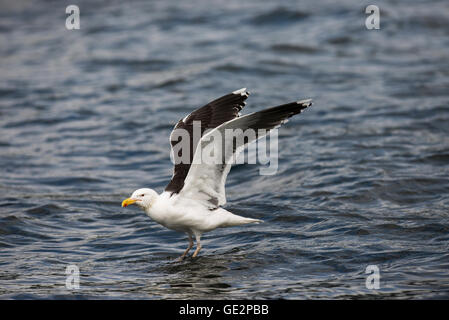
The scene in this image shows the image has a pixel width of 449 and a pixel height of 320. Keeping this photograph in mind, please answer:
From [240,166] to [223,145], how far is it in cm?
529

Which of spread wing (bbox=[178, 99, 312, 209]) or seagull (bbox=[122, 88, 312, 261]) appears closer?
spread wing (bbox=[178, 99, 312, 209])

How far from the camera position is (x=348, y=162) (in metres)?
12.8

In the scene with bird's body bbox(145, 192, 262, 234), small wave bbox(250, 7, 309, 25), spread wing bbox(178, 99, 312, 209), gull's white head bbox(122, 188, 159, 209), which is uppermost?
small wave bbox(250, 7, 309, 25)

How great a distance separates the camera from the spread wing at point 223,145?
775cm

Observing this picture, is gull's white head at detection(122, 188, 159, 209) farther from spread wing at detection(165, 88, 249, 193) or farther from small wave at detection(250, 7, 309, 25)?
small wave at detection(250, 7, 309, 25)

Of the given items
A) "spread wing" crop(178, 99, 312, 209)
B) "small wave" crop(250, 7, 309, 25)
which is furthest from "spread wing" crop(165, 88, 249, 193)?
"small wave" crop(250, 7, 309, 25)

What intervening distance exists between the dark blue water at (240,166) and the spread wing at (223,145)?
41.4 inches

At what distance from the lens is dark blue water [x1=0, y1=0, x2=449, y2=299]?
8.59m

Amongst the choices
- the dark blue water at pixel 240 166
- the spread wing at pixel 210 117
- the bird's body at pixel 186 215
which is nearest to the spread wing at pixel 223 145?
the bird's body at pixel 186 215

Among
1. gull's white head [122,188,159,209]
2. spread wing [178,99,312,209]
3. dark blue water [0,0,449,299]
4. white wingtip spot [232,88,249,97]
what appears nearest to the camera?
spread wing [178,99,312,209]

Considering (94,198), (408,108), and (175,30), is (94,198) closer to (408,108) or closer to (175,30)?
(408,108)

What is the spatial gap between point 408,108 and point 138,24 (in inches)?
420

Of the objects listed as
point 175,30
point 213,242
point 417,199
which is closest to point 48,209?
point 213,242

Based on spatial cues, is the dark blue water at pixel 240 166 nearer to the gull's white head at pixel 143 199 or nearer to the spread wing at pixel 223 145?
the gull's white head at pixel 143 199
